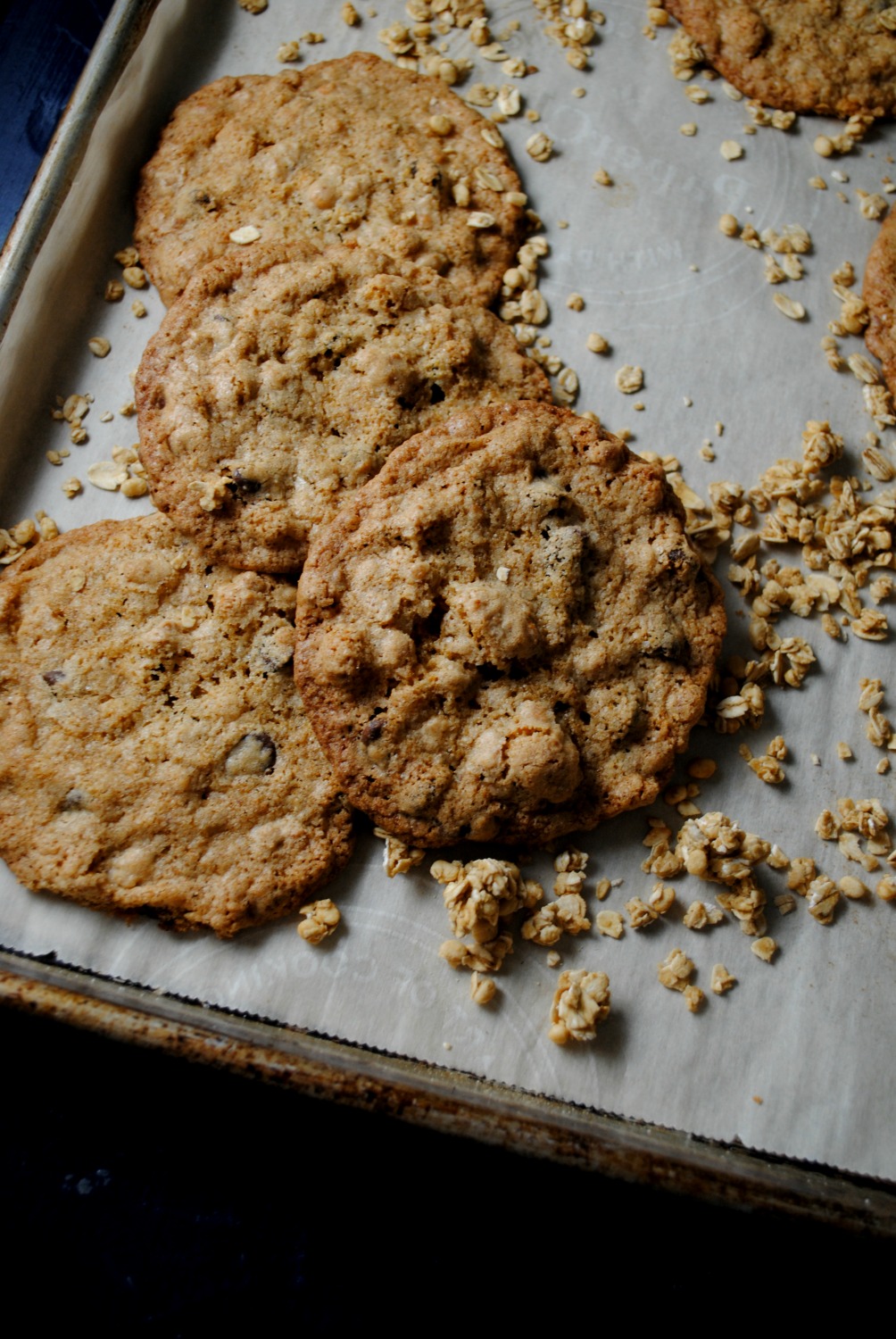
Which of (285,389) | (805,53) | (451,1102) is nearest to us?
(451,1102)

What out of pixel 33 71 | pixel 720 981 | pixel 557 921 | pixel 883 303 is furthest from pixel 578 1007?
pixel 33 71

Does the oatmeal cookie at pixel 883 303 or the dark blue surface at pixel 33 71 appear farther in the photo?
the dark blue surface at pixel 33 71

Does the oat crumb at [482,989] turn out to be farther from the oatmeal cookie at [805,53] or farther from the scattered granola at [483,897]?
the oatmeal cookie at [805,53]

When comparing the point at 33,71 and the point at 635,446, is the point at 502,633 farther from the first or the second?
the point at 33,71

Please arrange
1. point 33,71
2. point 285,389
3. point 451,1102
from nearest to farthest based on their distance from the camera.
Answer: point 451,1102 < point 285,389 < point 33,71

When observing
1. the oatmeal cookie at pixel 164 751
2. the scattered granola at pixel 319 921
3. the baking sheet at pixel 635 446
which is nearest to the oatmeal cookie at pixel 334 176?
the baking sheet at pixel 635 446

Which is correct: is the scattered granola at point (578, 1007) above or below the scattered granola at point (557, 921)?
below

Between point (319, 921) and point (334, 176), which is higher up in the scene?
point (334, 176)
